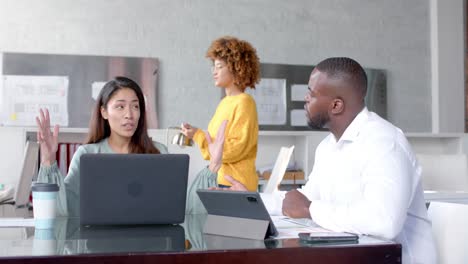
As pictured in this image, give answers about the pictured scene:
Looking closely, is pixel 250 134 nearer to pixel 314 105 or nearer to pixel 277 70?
pixel 314 105

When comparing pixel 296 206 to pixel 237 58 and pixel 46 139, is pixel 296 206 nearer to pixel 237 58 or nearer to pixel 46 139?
pixel 46 139

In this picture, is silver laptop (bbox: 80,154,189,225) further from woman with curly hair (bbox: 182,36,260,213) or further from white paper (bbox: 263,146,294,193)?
white paper (bbox: 263,146,294,193)

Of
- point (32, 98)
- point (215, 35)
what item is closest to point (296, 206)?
point (32, 98)

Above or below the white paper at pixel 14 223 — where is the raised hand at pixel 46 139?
above

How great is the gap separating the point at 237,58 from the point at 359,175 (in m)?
2.01

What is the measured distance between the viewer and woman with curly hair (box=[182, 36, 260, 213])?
3.46 meters

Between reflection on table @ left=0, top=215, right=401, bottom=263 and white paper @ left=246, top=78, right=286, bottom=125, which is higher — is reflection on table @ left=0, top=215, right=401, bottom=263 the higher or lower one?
the lower one

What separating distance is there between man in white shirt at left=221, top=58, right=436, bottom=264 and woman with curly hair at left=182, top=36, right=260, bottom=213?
1.42 m

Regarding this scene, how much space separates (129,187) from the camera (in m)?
1.63

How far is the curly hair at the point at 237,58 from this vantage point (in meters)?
3.68

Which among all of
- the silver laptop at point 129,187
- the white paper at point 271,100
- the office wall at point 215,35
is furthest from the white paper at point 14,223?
the white paper at point 271,100

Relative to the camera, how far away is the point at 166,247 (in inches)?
52.1

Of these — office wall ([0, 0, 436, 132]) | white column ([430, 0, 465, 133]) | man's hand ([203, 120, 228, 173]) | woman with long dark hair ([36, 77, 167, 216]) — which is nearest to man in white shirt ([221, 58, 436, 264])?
man's hand ([203, 120, 228, 173])

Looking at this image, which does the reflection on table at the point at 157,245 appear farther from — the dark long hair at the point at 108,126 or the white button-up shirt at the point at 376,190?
the dark long hair at the point at 108,126
